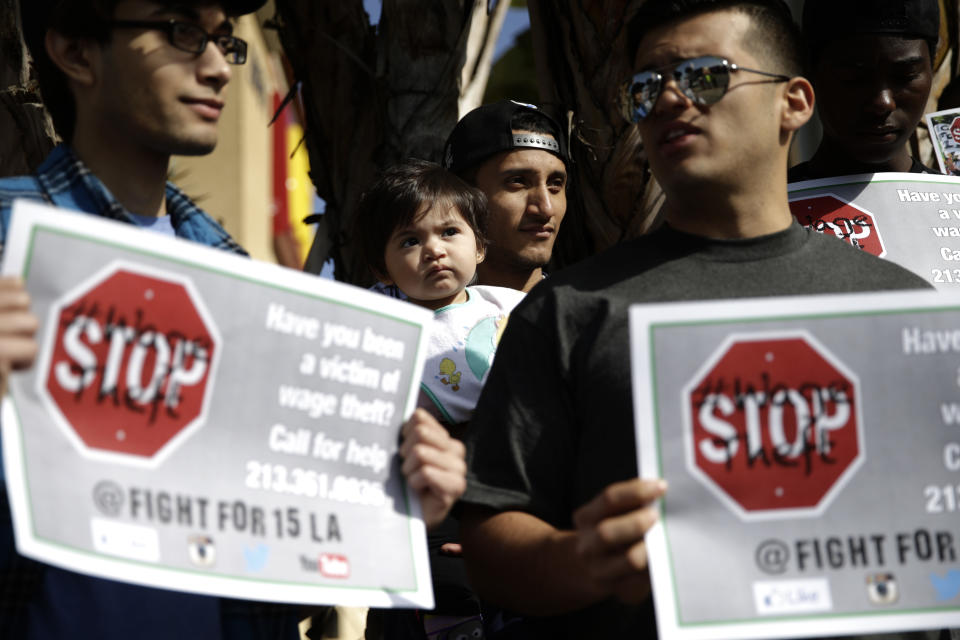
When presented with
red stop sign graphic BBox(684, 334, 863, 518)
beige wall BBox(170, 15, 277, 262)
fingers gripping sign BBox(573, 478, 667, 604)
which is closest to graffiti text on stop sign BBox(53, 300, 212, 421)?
fingers gripping sign BBox(573, 478, 667, 604)

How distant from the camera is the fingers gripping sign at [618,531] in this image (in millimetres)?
2053

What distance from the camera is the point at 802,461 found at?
2.15m

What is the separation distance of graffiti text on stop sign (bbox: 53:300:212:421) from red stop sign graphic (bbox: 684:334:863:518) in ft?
2.78

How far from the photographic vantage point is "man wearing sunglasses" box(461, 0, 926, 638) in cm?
226

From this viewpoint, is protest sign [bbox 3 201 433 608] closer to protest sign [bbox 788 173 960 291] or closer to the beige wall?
protest sign [bbox 788 173 960 291]

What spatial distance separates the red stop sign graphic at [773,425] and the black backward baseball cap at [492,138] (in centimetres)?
175

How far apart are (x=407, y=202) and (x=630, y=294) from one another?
125 cm

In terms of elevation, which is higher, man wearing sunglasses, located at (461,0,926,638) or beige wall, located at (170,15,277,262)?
beige wall, located at (170,15,277,262)

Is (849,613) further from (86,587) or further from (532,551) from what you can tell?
(86,587)

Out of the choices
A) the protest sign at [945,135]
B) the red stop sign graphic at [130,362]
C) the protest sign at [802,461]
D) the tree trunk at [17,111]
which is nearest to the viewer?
the red stop sign graphic at [130,362]

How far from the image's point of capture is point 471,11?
4.10m

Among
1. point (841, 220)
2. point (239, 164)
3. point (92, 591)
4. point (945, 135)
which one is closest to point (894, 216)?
point (841, 220)

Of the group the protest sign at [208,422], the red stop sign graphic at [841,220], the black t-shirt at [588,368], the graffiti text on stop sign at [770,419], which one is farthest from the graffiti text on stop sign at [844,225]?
the protest sign at [208,422]

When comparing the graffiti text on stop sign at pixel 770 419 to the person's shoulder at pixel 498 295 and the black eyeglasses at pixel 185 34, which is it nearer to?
the black eyeglasses at pixel 185 34
